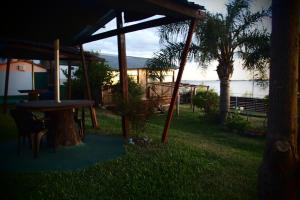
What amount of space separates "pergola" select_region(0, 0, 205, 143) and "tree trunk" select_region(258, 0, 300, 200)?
2.75 m

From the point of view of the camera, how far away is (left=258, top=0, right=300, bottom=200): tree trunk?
3.10 metres

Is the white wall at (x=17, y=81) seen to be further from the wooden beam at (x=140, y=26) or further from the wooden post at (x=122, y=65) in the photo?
the wooden post at (x=122, y=65)

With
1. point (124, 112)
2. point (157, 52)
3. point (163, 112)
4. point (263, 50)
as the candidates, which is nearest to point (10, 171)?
point (124, 112)

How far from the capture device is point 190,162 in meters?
5.45

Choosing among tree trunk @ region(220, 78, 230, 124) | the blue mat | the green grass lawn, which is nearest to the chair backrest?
the blue mat

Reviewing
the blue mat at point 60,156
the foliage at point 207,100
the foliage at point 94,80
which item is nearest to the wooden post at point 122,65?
the blue mat at point 60,156

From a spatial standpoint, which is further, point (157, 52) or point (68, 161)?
A: point (157, 52)

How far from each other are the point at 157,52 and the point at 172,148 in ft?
20.9

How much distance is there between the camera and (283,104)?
3188mm

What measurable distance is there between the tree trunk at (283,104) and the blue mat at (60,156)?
336 cm

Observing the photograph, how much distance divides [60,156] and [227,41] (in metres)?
10.9

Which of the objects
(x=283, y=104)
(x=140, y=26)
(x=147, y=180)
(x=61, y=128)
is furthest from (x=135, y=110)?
(x=283, y=104)

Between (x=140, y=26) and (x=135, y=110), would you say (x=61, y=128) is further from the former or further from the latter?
(x=140, y=26)

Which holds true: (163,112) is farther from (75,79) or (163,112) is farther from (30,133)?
(30,133)
